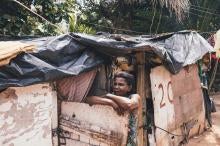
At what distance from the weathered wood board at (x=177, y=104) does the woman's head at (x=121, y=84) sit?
770 millimetres

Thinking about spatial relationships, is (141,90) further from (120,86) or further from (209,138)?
(209,138)

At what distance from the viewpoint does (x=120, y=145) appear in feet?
18.0

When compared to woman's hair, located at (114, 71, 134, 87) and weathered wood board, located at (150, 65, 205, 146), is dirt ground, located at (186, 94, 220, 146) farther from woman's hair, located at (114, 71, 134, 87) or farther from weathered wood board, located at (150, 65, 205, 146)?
woman's hair, located at (114, 71, 134, 87)

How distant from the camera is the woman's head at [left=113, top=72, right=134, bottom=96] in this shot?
19.8 feet

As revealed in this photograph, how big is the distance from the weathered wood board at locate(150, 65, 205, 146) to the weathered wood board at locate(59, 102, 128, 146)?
1470 millimetres

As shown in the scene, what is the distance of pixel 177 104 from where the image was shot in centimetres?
786

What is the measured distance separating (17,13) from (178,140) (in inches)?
192

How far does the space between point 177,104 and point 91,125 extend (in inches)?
111

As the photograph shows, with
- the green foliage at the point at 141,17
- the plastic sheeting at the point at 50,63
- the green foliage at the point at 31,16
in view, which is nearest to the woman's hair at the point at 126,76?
the plastic sheeting at the point at 50,63

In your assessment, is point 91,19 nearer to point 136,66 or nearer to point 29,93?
point 136,66

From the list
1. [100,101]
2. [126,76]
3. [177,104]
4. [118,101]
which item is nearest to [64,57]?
[100,101]

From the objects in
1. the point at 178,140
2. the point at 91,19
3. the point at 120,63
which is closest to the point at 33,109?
the point at 120,63

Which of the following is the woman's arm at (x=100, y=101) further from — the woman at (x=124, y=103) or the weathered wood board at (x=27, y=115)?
the weathered wood board at (x=27, y=115)

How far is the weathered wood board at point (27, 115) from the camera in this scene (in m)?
4.64
